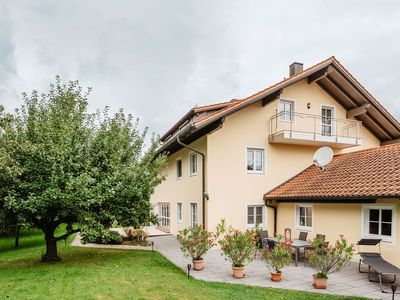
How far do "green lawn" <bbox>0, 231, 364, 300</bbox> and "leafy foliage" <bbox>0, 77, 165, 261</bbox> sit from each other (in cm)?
142

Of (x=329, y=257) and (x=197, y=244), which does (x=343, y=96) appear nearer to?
(x=329, y=257)

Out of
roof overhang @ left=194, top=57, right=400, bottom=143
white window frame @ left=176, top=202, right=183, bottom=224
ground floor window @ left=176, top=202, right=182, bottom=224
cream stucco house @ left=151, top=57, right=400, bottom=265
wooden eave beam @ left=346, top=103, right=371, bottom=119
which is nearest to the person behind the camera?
cream stucco house @ left=151, top=57, right=400, bottom=265

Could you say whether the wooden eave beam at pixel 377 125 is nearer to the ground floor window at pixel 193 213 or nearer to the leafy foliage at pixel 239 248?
the ground floor window at pixel 193 213

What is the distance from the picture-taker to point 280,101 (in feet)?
51.6

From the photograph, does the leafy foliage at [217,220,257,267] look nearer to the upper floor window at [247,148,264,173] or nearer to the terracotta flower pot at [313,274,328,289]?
the terracotta flower pot at [313,274,328,289]

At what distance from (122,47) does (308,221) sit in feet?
43.9

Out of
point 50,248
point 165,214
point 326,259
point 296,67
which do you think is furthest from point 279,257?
point 165,214

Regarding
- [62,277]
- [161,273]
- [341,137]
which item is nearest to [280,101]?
[341,137]

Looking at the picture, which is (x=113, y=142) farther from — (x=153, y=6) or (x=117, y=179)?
(x=153, y=6)

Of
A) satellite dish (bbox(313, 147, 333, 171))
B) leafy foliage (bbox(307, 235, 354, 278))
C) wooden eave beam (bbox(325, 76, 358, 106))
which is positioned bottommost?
leafy foliage (bbox(307, 235, 354, 278))

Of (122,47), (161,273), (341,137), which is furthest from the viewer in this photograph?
(122,47)

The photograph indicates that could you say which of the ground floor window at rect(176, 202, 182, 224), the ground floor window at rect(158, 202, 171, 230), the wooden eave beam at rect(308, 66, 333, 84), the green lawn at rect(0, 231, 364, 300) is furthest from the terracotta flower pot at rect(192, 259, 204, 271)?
the wooden eave beam at rect(308, 66, 333, 84)

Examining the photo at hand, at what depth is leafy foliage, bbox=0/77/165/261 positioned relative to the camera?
29.8ft

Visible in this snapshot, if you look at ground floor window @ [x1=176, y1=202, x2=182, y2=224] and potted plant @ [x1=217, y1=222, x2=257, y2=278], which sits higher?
potted plant @ [x1=217, y1=222, x2=257, y2=278]
